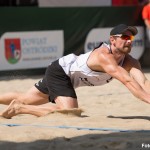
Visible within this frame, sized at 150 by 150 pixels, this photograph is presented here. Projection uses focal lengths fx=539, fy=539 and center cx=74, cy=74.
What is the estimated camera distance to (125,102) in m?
8.48

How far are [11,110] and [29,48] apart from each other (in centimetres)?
583

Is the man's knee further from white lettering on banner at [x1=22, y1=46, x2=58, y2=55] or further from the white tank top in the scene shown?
white lettering on banner at [x1=22, y1=46, x2=58, y2=55]

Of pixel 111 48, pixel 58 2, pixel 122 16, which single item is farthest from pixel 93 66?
pixel 58 2

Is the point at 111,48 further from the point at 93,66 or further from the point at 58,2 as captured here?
the point at 58,2

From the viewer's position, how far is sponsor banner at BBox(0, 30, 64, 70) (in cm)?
1191

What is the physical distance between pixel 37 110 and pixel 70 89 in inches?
18.5

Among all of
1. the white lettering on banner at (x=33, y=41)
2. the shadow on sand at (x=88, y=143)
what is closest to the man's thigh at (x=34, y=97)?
the shadow on sand at (x=88, y=143)

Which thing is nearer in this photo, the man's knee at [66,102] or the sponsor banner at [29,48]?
the man's knee at [66,102]

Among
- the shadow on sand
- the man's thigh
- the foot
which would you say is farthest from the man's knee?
the shadow on sand

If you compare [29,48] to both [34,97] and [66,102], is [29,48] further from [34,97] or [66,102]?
[66,102]

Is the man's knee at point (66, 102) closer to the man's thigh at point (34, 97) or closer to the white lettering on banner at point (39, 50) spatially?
the man's thigh at point (34, 97)

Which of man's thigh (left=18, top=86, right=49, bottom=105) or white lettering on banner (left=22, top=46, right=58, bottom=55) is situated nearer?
man's thigh (left=18, top=86, right=49, bottom=105)

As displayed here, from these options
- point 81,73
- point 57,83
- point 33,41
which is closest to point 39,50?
point 33,41

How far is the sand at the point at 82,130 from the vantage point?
15.9 feet
